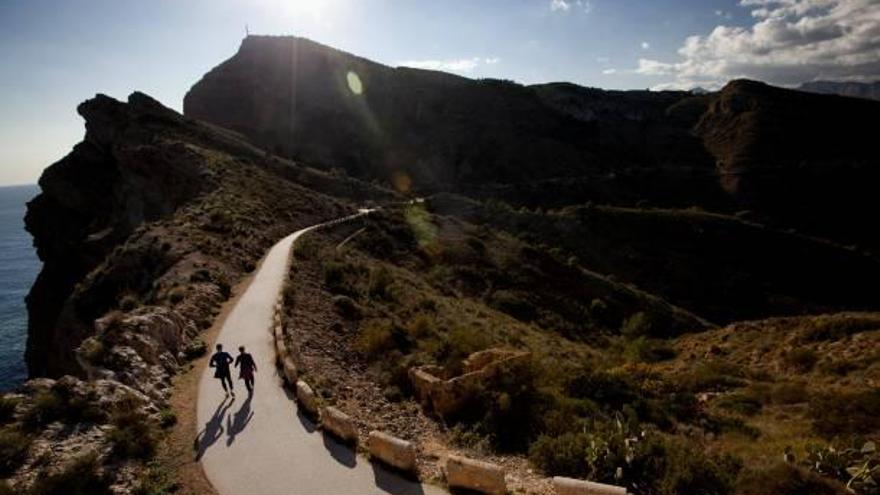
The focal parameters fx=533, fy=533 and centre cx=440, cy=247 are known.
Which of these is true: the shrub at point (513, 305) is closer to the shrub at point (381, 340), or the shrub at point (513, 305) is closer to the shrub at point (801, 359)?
the shrub at point (801, 359)

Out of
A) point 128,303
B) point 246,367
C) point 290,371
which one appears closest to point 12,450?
point 246,367

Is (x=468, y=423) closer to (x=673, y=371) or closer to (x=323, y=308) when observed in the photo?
(x=323, y=308)

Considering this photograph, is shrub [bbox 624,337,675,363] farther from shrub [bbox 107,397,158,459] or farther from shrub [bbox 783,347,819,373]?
shrub [bbox 107,397,158,459]

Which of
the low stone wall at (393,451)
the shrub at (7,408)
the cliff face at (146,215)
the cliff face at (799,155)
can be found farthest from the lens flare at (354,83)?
the low stone wall at (393,451)

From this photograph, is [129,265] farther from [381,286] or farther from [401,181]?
[401,181]

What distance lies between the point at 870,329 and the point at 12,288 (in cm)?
12542

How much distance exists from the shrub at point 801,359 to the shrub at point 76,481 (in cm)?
2290

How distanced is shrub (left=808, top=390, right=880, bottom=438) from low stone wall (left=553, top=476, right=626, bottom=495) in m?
8.38

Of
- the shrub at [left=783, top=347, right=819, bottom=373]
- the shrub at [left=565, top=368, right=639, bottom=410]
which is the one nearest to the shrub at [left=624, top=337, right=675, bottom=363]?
the shrub at [left=783, top=347, right=819, bottom=373]

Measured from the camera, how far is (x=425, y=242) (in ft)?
148

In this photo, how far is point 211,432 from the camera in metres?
12.2

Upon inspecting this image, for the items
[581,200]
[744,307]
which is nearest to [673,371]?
[744,307]

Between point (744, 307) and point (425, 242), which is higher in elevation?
point (425, 242)

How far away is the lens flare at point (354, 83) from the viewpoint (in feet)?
407
